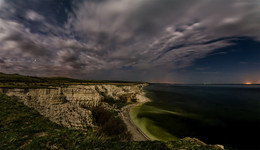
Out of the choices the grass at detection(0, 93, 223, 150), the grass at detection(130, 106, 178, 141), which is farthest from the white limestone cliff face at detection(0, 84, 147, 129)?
the grass at detection(130, 106, 178, 141)

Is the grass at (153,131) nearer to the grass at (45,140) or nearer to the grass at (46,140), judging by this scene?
the grass at (46,140)

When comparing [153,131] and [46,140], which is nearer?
[46,140]

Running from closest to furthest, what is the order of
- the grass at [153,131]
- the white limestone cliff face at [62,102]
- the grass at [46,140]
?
the grass at [46,140], the white limestone cliff face at [62,102], the grass at [153,131]

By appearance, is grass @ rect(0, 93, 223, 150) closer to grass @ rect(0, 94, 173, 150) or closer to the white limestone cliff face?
grass @ rect(0, 94, 173, 150)

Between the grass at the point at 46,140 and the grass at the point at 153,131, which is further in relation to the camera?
the grass at the point at 153,131

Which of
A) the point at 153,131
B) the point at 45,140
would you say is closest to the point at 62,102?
the point at 45,140

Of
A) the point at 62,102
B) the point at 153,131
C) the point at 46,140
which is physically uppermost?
the point at 46,140

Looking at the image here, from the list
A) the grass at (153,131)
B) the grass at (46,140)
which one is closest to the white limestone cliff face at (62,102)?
the grass at (46,140)

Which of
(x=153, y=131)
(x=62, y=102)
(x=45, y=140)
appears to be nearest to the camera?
A: (x=45, y=140)

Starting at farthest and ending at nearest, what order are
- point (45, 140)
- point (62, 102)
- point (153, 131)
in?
point (62, 102), point (153, 131), point (45, 140)

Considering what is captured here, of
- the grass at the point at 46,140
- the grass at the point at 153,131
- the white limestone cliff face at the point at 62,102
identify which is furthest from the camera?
the grass at the point at 153,131

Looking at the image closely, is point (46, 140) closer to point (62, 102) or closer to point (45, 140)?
point (45, 140)

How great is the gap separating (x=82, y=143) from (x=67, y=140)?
2.79ft

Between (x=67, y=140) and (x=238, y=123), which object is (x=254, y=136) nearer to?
(x=238, y=123)
